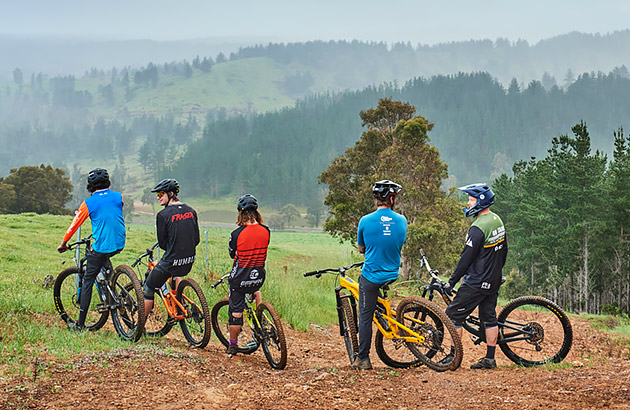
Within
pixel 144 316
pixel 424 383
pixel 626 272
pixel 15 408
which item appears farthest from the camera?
pixel 626 272

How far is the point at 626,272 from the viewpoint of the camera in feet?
147

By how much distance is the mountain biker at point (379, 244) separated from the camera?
282 inches

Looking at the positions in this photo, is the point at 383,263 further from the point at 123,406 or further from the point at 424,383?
the point at 123,406

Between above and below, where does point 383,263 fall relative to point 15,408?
above

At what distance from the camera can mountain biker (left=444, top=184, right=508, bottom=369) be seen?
7195mm

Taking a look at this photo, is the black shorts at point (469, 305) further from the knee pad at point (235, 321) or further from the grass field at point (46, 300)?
the grass field at point (46, 300)

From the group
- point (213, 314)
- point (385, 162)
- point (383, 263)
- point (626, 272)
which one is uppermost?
point (385, 162)

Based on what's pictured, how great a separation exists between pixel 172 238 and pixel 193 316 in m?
1.27

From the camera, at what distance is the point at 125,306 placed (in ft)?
28.4

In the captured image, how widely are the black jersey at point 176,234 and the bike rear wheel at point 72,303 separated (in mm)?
1670

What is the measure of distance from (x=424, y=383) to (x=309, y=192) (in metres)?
167

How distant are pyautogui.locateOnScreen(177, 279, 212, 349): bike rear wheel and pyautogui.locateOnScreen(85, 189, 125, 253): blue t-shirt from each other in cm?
116

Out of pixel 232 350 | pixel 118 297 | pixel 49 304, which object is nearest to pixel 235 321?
pixel 232 350

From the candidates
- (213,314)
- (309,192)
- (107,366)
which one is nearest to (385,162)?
(213,314)
